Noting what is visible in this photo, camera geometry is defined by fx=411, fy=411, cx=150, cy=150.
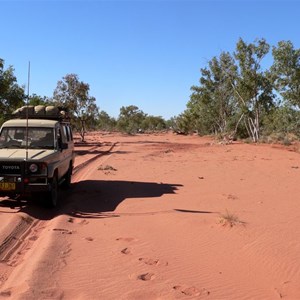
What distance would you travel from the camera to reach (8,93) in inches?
1211

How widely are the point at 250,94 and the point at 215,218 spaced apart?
3320 cm

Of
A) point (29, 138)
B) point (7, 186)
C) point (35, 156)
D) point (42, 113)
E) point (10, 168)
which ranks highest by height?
point (42, 113)

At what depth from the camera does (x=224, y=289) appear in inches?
210

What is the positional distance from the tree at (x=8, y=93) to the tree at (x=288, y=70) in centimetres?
2034

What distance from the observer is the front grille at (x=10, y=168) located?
358 inches

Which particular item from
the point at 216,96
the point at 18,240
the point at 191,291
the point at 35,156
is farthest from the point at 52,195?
the point at 216,96

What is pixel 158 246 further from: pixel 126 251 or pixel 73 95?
pixel 73 95

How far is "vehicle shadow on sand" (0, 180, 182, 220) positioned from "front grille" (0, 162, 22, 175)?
3.02ft

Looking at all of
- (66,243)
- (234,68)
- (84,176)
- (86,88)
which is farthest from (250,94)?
(66,243)

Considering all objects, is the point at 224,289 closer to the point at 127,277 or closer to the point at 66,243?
the point at 127,277

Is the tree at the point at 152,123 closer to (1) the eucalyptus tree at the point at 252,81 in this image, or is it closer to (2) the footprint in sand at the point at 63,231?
(1) the eucalyptus tree at the point at 252,81

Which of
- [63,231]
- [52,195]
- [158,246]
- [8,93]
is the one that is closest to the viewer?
[158,246]

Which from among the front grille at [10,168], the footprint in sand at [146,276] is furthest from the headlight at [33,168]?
the footprint in sand at [146,276]

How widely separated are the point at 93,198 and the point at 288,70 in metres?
25.4
